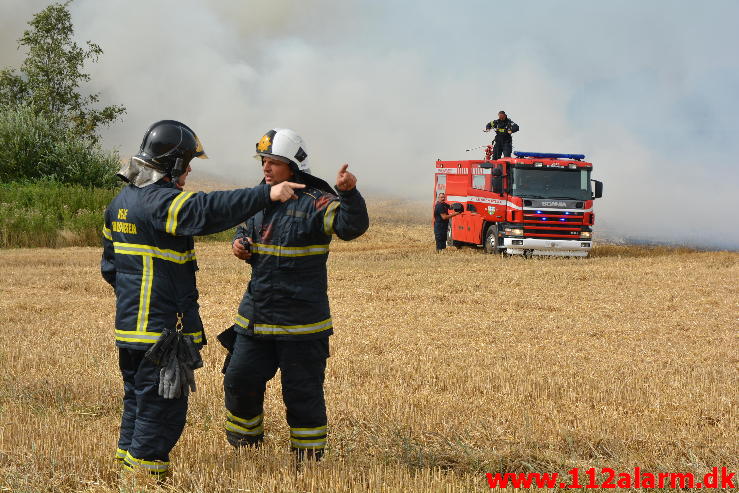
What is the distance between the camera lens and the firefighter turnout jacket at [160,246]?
13.2 ft

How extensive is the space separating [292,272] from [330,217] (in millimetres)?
407

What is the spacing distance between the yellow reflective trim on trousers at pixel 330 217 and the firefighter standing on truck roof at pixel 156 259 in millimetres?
458

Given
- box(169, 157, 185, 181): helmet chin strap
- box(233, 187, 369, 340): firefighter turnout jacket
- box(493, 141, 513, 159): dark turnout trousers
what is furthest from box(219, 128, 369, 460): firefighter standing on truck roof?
box(493, 141, 513, 159): dark turnout trousers

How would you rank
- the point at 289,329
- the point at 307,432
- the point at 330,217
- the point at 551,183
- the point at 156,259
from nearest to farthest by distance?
the point at 156,259 → the point at 330,217 → the point at 289,329 → the point at 307,432 → the point at 551,183

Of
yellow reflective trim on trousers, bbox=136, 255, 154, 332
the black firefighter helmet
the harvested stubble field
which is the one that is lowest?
the harvested stubble field

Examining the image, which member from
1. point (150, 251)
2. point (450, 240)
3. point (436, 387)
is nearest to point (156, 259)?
point (150, 251)

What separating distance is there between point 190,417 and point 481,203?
57.4ft

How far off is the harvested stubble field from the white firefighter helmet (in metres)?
1.72

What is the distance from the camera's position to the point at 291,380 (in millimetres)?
4703

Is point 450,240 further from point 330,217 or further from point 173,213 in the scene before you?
point 173,213

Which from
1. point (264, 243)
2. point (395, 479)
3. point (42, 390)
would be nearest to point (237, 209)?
point (264, 243)

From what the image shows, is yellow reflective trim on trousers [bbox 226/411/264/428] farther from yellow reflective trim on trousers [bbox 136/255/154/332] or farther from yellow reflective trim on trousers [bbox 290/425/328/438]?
yellow reflective trim on trousers [bbox 136/255/154/332]

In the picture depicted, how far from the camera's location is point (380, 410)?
20.5 ft

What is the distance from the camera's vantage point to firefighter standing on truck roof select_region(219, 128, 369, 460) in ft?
15.2
